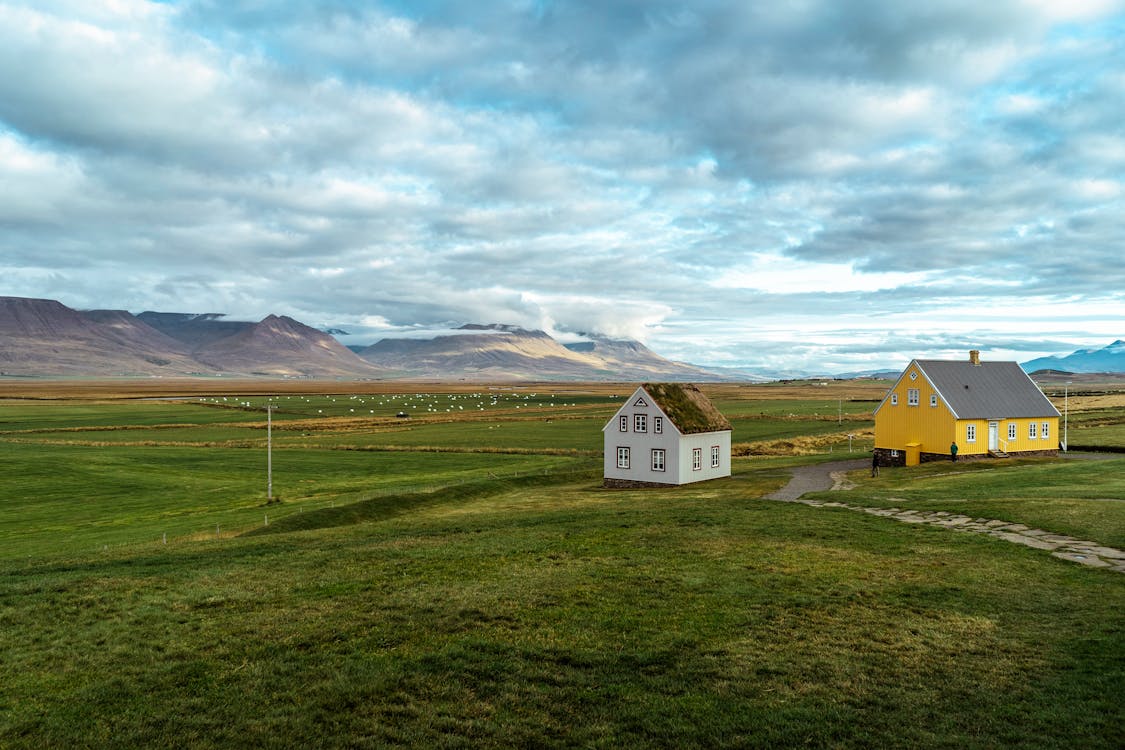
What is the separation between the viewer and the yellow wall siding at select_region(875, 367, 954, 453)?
5975 centimetres

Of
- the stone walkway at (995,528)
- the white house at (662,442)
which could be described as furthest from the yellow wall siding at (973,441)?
the white house at (662,442)

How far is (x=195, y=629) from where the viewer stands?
16641mm

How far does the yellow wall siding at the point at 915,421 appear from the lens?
5975cm

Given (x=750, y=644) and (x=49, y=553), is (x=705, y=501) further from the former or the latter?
(x=49, y=553)

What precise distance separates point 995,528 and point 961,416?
36055 mm

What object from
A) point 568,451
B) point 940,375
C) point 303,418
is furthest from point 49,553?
point 303,418

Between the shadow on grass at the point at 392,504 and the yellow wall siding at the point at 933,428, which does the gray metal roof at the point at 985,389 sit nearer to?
the yellow wall siding at the point at 933,428

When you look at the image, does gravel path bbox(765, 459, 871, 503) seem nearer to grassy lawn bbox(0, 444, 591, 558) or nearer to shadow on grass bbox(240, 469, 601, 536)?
shadow on grass bbox(240, 469, 601, 536)

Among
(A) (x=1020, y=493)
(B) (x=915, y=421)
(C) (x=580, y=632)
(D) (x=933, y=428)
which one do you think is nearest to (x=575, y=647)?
(C) (x=580, y=632)

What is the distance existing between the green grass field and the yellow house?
23.4 m

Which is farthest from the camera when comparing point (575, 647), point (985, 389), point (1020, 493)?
point (985, 389)

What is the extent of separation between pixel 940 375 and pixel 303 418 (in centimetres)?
11228

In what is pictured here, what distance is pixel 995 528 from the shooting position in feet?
88.8

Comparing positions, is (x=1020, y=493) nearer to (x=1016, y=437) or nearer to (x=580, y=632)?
(x=1016, y=437)
